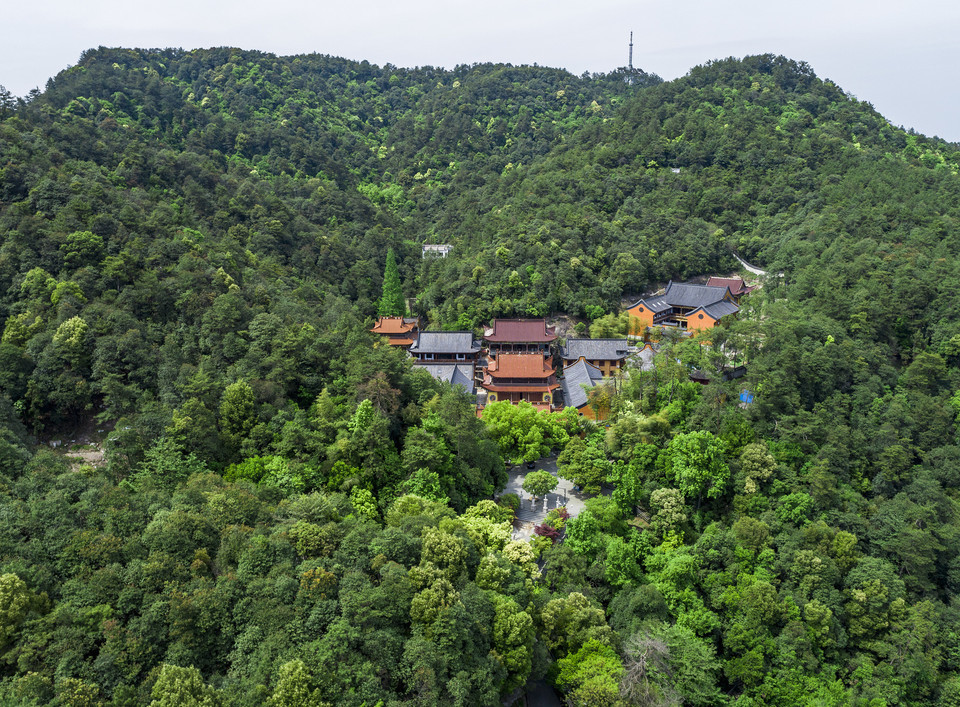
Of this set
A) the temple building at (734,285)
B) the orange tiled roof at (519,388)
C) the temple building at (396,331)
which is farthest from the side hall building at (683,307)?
the temple building at (396,331)

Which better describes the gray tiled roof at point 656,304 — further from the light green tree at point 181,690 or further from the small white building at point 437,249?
the light green tree at point 181,690

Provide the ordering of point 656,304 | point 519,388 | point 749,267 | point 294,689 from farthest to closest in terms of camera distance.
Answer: point 749,267
point 656,304
point 519,388
point 294,689

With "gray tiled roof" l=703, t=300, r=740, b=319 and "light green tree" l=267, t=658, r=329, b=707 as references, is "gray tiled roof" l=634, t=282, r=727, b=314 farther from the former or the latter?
"light green tree" l=267, t=658, r=329, b=707

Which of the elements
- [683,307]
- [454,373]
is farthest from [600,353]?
[683,307]

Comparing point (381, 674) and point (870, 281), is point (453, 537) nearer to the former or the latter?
point (381, 674)

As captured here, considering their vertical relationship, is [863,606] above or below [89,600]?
below

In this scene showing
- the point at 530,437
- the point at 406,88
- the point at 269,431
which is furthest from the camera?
the point at 406,88

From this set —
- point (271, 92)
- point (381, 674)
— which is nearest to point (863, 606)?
point (381, 674)

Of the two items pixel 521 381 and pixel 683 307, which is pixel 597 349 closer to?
pixel 521 381
